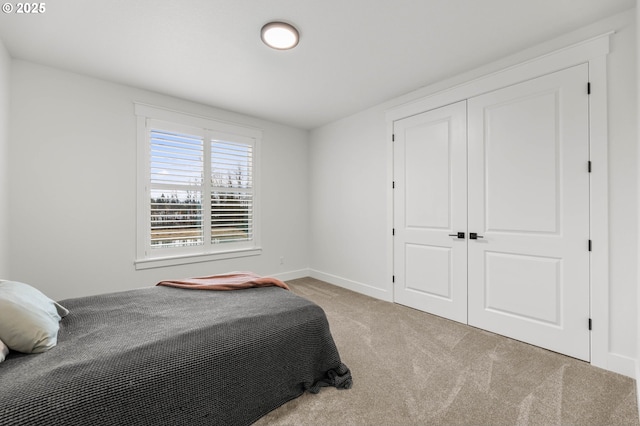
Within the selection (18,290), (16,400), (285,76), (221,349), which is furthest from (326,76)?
(16,400)

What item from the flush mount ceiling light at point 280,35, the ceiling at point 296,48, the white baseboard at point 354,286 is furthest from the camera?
the white baseboard at point 354,286

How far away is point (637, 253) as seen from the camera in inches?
77.5

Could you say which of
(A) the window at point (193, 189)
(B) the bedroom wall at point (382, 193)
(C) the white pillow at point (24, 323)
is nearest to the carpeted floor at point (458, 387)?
(B) the bedroom wall at point (382, 193)

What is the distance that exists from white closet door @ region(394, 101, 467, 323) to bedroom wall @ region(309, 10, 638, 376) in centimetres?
23

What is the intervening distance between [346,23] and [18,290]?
2.74 metres

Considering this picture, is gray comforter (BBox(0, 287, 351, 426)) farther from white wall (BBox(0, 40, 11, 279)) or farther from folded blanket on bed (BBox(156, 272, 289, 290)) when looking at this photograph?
white wall (BBox(0, 40, 11, 279))

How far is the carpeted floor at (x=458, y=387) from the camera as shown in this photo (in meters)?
1.62

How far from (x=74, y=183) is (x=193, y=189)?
1212 mm

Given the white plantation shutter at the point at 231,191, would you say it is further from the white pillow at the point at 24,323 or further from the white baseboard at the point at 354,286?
the white pillow at the point at 24,323

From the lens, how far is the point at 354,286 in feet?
13.7

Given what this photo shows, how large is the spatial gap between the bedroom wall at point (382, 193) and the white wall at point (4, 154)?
3.66 metres

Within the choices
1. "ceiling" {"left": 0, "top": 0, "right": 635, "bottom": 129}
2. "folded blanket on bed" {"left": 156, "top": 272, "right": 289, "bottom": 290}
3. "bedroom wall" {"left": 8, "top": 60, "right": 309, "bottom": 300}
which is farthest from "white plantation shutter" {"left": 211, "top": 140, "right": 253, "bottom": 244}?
"folded blanket on bed" {"left": 156, "top": 272, "right": 289, "bottom": 290}

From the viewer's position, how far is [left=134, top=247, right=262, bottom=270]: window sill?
11.1 feet

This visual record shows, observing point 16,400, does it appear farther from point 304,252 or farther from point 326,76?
point 304,252
